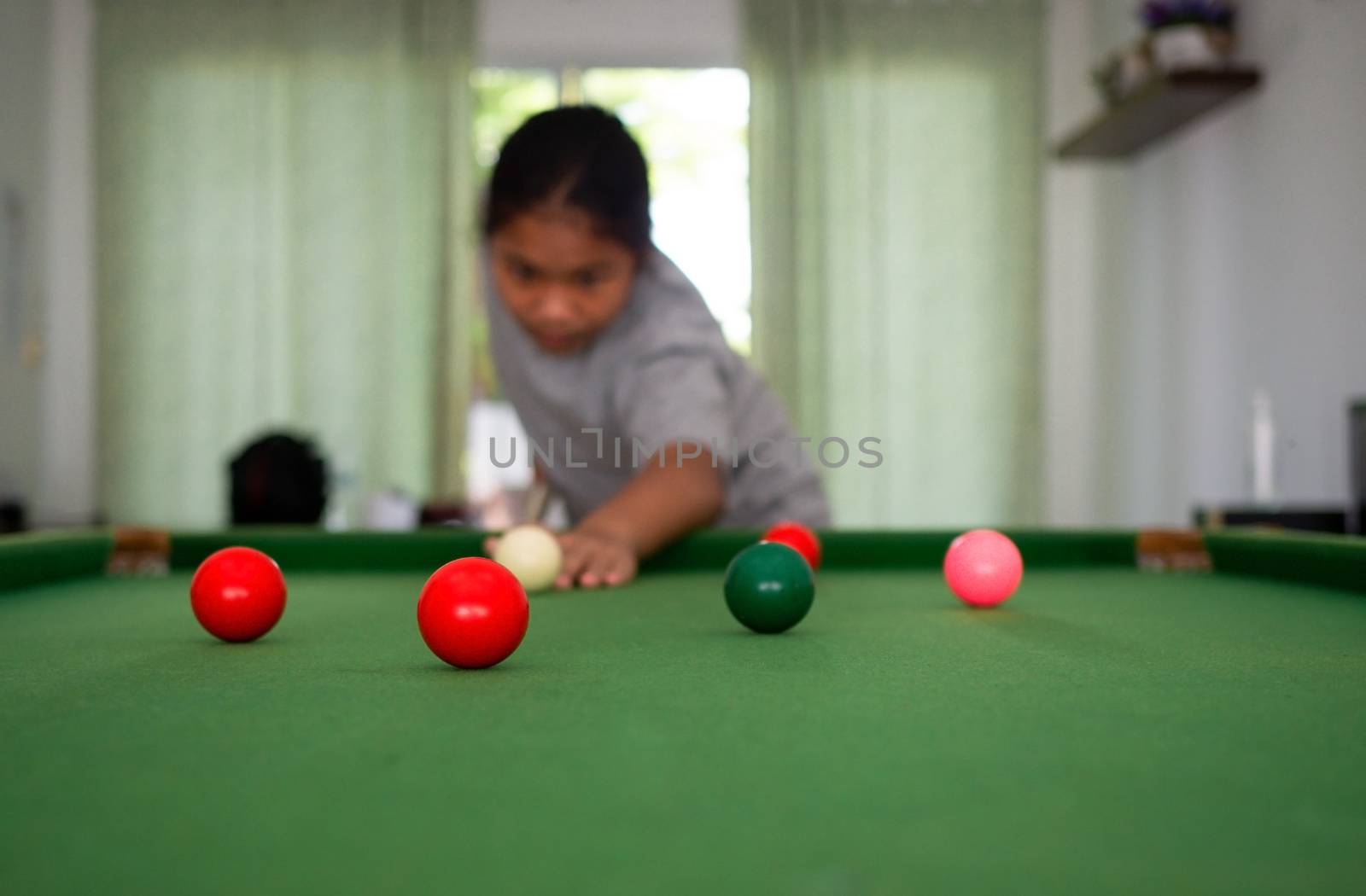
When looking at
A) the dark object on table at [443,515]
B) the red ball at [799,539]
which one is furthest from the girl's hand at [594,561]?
the dark object on table at [443,515]

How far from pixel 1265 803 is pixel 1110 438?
5.75 metres

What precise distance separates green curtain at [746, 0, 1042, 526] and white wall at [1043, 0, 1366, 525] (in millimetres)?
217

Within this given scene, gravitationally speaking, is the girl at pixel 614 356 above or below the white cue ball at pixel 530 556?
above

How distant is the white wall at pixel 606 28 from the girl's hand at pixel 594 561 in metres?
4.45

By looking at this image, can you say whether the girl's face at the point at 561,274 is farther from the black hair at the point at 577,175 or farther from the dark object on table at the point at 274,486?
the dark object on table at the point at 274,486

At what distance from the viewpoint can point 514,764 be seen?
0.77m

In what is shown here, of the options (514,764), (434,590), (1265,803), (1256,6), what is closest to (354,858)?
(514,764)

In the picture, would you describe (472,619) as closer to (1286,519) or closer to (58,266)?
(1286,519)

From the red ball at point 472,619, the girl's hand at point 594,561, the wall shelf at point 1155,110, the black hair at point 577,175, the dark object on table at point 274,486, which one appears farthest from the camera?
the wall shelf at point 1155,110

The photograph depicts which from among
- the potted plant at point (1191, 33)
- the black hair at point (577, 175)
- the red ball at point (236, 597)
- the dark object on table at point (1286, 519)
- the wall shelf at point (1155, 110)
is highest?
the potted plant at point (1191, 33)

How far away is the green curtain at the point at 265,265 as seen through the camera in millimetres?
5930

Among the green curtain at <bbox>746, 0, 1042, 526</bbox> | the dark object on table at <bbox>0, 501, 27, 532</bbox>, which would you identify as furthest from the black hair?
the green curtain at <bbox>746, 0, 1042, 526</bbox>

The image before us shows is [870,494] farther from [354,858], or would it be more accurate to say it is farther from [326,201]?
[354,858]

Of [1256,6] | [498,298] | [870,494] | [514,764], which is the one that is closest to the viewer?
[514,764]
